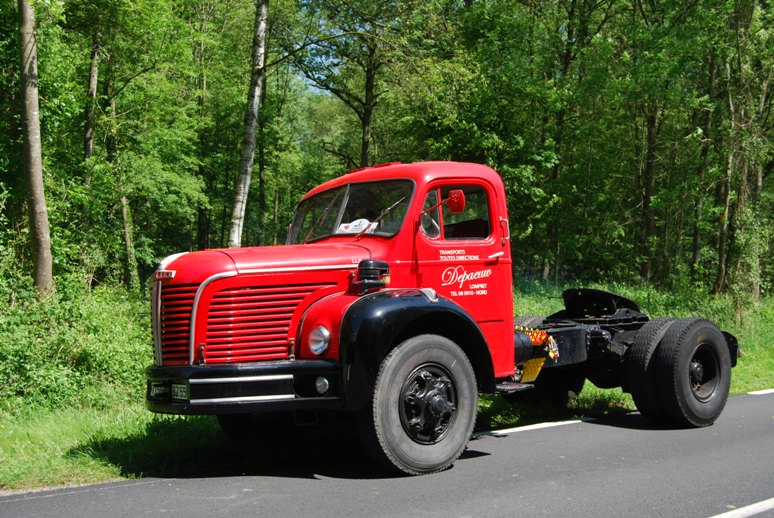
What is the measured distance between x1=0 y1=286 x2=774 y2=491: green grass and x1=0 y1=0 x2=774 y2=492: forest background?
5 cm

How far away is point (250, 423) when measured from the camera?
6.82m

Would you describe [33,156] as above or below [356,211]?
above

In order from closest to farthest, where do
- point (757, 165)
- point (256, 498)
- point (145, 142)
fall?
point (256, 498) → point (757, 165) → point (145, 142)

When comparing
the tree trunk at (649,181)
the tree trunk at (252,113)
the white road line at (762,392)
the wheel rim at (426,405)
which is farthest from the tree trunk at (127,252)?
the wheel rim at (426,405)

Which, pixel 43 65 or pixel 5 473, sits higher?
pixel 43 65

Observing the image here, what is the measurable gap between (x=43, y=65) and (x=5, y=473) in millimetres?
11688

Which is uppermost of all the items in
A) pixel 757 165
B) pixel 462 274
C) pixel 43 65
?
pixel 43 65

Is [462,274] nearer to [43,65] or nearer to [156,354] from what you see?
[156,354]

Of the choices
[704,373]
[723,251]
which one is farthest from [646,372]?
[723,251]

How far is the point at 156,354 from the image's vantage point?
5.97m

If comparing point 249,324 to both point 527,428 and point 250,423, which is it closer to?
point 250,423

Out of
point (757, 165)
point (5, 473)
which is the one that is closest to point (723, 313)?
point (757, 165)

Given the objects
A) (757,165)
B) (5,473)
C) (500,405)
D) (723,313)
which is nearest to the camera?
(5,473)

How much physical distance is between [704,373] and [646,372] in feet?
3.09
